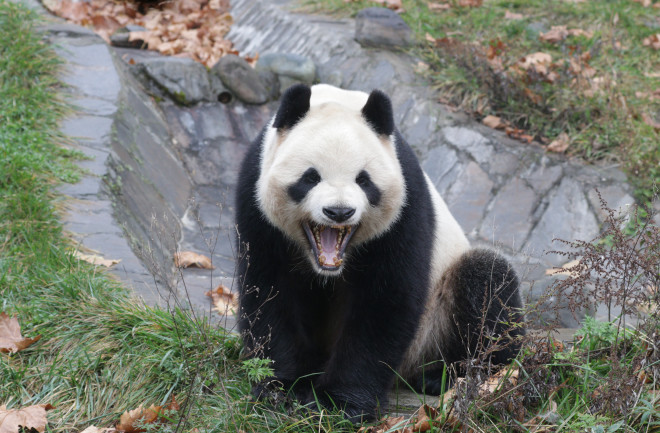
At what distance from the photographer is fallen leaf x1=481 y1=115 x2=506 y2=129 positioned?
758cm

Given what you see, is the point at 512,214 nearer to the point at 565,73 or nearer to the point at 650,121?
the point at 650,121

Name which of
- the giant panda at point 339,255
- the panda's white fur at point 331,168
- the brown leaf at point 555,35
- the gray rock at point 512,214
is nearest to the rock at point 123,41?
the brown leaf at point 555,35

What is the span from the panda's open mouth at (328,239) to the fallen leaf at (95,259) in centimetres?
191

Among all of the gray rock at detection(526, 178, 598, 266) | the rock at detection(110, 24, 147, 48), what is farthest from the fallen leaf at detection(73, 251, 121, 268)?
the rock at detection(110, 24, 147, 48)

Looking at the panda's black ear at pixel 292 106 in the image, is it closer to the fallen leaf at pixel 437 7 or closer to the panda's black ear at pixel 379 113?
the panda's black ear at pixel 379 113

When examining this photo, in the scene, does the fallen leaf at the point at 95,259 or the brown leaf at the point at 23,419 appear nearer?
the brown leaf at the point at 23,419

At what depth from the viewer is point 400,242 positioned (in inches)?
135

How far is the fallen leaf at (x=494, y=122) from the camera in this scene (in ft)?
24.9

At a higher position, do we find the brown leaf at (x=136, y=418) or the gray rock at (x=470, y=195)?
the brown leaf at (x=136, y=418)

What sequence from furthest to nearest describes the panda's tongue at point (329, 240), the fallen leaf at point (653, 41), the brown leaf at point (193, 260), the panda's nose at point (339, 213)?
the fallen leaf at point (653, 41), the brown leaf at point (193, 260), the panda's tongue at point (329, 240), the panda's nose at point (339, 213)

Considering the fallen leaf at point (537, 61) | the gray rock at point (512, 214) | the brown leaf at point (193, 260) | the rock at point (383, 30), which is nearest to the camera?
the brown leaf at point (193, 260)

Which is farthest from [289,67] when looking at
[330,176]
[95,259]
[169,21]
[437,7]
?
[330,176]

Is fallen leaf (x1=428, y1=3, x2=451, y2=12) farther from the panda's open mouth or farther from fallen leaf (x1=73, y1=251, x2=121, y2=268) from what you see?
the panda's open mouth

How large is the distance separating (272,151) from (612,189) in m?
4.50
